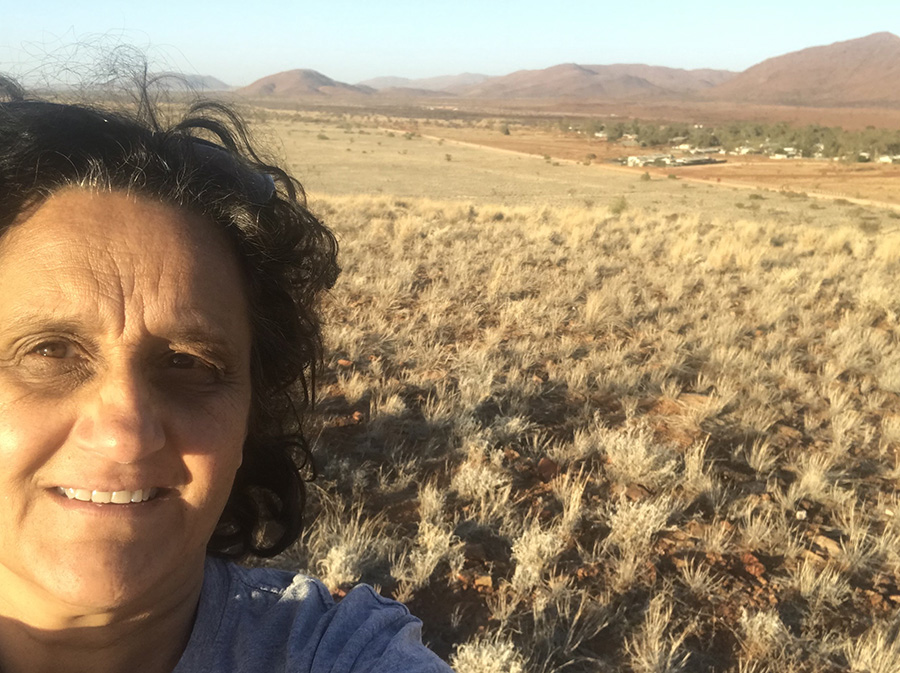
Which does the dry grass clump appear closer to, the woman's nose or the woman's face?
the woman's face

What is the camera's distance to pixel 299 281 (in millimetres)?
1673

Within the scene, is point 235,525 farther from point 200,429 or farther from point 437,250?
point 437,250

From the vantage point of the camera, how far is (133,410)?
3.45 feet

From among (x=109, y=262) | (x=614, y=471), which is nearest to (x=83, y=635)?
(x=109, y=262)

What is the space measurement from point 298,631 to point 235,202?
859 millimetres

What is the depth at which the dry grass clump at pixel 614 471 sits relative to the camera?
2830 millimetres

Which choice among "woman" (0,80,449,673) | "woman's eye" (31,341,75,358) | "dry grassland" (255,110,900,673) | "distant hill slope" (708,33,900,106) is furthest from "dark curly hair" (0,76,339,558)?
"distant hill slope" (708,33,900,106)

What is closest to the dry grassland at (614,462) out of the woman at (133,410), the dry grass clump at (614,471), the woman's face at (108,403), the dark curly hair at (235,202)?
the dry grass clump at (614,471)

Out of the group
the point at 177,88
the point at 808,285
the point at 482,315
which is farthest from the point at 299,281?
the point at 808,285

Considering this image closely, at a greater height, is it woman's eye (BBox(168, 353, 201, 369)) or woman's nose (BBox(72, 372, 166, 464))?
woman's eye (BBox(168, 353, 201, 369))

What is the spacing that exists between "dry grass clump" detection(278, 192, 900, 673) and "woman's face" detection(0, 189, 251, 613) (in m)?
1.72

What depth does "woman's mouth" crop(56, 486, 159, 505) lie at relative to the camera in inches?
40.6

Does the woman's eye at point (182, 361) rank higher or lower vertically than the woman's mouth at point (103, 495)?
higher

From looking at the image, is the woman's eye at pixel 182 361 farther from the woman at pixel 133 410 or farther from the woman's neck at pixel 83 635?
the woman's neck at pixel 83 635
